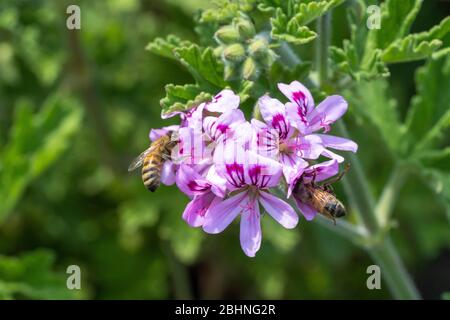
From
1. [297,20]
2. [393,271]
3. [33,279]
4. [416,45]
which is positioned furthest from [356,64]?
[33,279]

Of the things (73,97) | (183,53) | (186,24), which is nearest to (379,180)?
(186,24)

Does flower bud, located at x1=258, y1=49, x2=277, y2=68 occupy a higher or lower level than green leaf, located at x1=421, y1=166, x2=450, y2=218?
higher

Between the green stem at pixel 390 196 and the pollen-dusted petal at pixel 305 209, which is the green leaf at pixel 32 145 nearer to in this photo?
the green stem at pixel 390 196

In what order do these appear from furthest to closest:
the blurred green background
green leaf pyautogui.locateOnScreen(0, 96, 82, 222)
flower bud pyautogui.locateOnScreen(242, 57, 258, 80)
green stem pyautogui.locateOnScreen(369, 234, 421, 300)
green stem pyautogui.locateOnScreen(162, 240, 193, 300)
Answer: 1. green stem pyautogui.locateOnScreen(162, 240, 193, 300)
2. the blurred green background
3. green leaf pyautogui.locateOnScreen(0, 96, 82, 222)
4. green stem pyautogui.locateOnScreen(369, 234, 421, 300)
5. flower bud pyautogui.locateOnScreen(242, 57, 258, 80)

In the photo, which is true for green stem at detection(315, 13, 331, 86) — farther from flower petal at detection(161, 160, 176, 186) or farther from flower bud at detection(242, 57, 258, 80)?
flower petal at detection(161, 160, 176, 186)

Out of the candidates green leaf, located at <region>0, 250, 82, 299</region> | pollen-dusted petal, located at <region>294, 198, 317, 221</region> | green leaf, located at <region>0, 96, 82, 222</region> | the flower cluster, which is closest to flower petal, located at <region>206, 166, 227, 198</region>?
the flower cluster

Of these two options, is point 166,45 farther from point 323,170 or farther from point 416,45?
point 416,45

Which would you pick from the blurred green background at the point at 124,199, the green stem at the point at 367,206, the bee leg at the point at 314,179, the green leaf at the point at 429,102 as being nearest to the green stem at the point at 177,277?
the blurred green background at the point at 124,199
